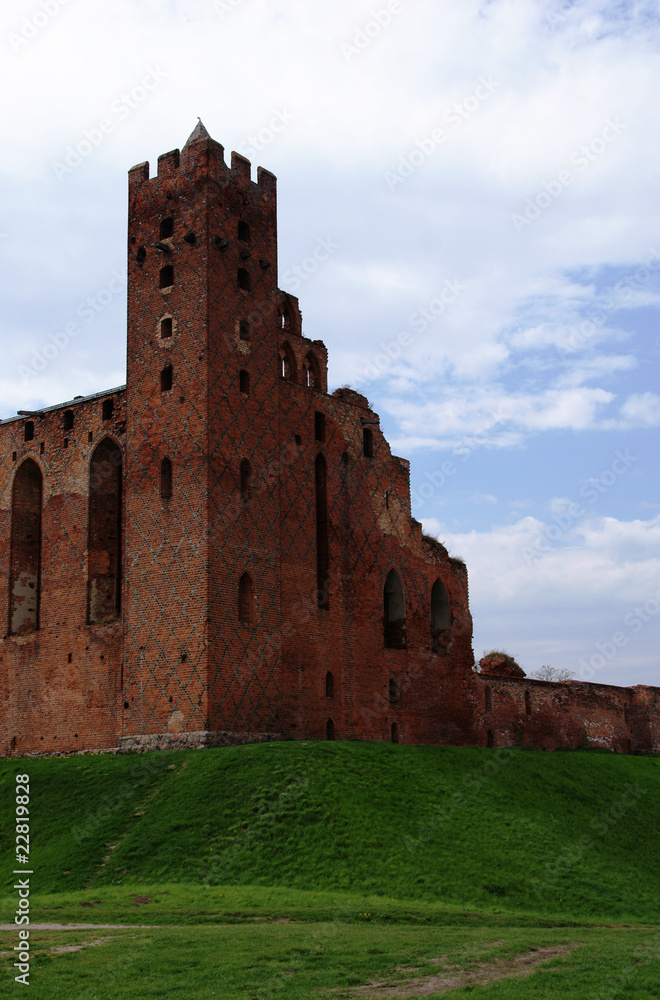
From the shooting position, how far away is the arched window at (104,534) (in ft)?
90.1

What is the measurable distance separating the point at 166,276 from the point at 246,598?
28.9 feet

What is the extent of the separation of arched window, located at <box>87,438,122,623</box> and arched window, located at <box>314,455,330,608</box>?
Answer: 18.2 feet

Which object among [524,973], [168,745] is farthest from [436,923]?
[168,745]

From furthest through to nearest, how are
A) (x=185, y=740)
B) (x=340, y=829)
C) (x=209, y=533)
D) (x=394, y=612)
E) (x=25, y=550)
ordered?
1. (x=394, y=612)
2. (x=25, y=550)
3. (x=209, y=533)
4. (x=185, y=740)
5. (x=340, y=829)

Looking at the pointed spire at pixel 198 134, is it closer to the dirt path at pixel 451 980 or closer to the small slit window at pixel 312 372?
the small slit window at pixel 312 372

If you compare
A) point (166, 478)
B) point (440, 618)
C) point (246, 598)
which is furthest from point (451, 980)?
point (440, 618)

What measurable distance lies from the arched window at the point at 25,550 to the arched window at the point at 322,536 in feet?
26.5

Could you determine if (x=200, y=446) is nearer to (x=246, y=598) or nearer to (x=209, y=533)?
(x=209, y=533)

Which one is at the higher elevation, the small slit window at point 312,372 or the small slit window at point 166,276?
the small slit window at point 166,276

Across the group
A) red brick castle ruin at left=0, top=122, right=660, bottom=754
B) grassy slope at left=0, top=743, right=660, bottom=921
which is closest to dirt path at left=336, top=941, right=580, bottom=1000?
grassy slope at left=0, top=743, right=660, bottom=921

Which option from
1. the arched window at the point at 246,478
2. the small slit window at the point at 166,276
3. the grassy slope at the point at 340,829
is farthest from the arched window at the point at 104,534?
the grassy slope at the point at 340,829

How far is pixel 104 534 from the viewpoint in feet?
91.5

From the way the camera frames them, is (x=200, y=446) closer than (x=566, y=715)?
Yes

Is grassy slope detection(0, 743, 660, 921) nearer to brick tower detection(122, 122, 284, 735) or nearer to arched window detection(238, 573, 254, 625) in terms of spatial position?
brick tower detection(122, 122, 284, 735)
